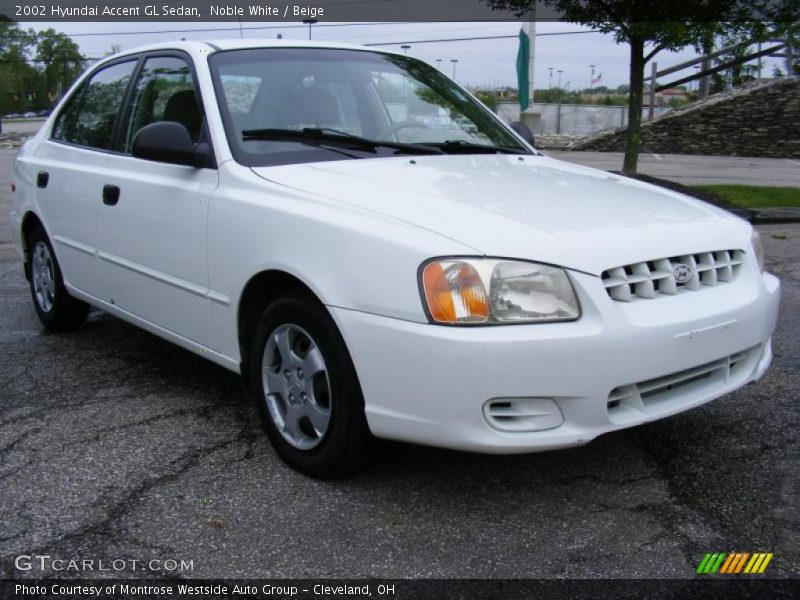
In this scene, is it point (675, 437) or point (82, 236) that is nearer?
point (675, 437)

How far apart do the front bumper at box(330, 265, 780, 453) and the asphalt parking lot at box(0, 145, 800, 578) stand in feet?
1.11

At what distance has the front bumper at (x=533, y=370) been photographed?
2.66 metres

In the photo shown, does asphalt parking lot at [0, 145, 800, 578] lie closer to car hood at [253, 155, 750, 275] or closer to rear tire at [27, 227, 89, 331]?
car hood at [253, 155, 750, 275]

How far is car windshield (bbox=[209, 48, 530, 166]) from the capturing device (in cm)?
373

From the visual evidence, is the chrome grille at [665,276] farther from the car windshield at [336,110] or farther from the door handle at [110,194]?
the door handle at [110,194]

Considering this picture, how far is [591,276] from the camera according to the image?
2766 millimetres

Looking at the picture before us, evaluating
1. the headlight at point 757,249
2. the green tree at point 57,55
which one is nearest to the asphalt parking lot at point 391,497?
the headlight at point 757,249

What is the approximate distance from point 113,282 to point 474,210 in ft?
7.31

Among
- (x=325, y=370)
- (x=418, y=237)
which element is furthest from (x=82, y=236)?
(x=418, y=237)

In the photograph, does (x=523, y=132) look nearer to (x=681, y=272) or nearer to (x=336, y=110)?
(x=336, y=110)

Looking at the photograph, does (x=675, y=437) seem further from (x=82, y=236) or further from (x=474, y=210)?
(x=82, y=236)

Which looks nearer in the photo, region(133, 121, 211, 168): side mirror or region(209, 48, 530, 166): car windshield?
region(133, 121, 211, 168): side mirror

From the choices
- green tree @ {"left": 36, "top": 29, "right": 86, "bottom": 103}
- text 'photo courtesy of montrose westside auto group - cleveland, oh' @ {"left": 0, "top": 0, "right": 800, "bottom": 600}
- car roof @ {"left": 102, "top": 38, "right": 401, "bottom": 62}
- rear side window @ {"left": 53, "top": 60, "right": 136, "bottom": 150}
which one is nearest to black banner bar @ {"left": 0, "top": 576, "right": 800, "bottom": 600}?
text 'photo courtesy of montrose westside auto group - cleveland, oh' @ {"left": 0, "top": 0, "right": 800, "bottom": 600}

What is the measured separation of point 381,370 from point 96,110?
2980 millimetres
